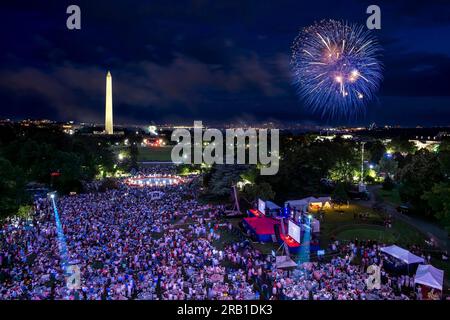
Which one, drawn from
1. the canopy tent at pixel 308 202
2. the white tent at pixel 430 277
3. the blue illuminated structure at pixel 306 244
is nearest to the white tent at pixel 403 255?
the white tent at pixel 430 277

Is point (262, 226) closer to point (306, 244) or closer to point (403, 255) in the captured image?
point (306, 244)

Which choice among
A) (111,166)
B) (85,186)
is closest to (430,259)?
(85,186)

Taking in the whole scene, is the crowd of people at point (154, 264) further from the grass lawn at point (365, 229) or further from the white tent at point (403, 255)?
the grass lawn at point (365, 229)

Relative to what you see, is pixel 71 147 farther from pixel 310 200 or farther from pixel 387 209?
pixel 387 209

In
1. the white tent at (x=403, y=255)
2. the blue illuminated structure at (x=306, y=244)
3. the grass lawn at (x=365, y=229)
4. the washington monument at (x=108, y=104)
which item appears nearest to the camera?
the white tent at (x=403, y=255)

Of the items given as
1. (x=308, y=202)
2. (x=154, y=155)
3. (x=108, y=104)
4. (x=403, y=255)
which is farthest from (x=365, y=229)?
(x=108, y=104)

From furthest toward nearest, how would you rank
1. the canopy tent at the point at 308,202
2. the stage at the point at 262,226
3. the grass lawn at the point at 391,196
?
the grass lawn at the point at 391,196 < the canopy tent at the point at 308,202 < the stage at the point at 262,226

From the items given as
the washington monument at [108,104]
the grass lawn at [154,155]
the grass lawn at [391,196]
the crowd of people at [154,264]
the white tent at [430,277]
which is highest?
the washington monument at [108,104]

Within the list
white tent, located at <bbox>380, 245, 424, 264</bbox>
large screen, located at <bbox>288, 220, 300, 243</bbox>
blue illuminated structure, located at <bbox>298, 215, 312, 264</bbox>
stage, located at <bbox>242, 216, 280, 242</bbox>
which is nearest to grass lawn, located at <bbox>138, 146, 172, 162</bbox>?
stage, located at <bbox>242, 216, 280, 242</bbox>
